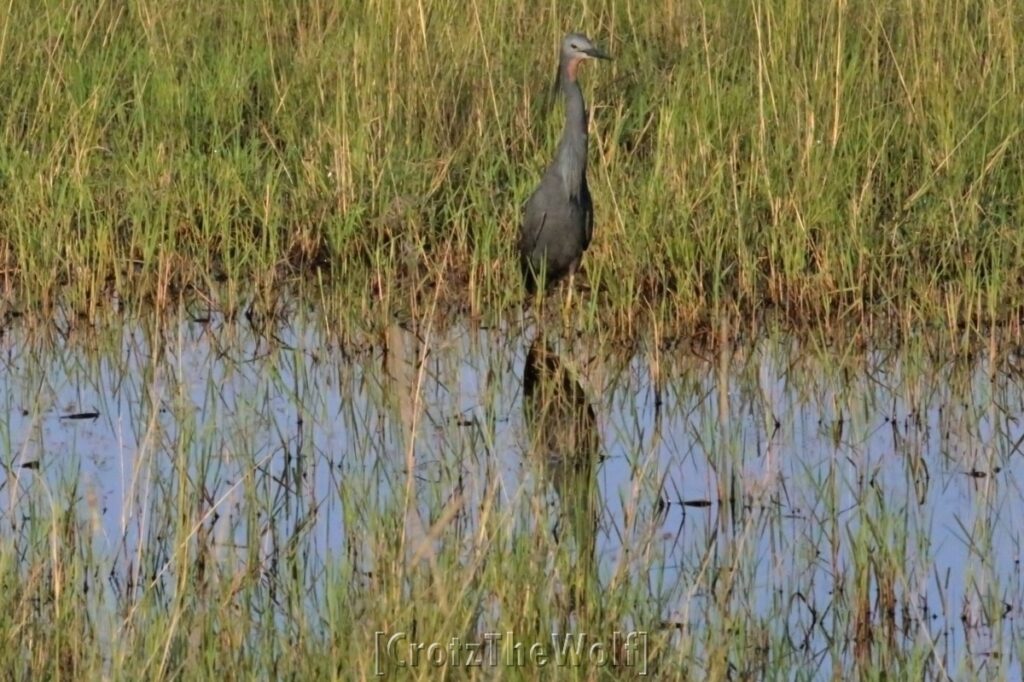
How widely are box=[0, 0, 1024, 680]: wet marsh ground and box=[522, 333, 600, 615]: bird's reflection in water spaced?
0.02 m

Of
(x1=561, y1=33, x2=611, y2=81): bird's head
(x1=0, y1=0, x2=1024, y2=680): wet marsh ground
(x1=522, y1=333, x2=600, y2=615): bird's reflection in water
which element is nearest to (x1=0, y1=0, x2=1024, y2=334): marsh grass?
(x1=0, y1=0, x2=1024, y2=680): wet marsh ground

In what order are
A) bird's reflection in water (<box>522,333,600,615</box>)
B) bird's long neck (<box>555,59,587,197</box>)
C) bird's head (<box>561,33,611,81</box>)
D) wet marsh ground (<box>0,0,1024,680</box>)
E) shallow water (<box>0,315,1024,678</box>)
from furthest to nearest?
bird's head (<box>561,33,611,81</box>) → bird's long neck (<box>555,59,587,197</box>) → shallow water (<box>0,315,1024,678</box>) → bird's reflection in water (<box>522,333,600,615</box>) → wet marsh ground (<box>0,0,1024,680</box>)

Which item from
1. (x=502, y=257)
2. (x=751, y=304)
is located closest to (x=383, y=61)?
(x=502, y=257)

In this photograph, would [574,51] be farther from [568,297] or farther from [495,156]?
[568,297]

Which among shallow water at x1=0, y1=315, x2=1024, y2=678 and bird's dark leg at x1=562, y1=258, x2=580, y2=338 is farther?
bird's dark leg at x1=562, y1=258, x2=580, y2=338

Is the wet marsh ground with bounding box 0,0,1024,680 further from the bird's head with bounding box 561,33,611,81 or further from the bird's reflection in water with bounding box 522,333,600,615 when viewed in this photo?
the bird's head with bounding box 561,33,611,81

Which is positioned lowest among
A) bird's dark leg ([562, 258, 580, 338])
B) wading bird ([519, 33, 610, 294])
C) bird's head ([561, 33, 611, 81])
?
bird's dark leg ([562, 258, 580, 338])

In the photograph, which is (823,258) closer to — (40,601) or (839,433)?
(839,433)

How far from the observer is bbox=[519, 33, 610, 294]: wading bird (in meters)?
6.22

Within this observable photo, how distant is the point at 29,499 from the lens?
4.11 metres

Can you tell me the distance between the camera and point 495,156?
23.5 ft

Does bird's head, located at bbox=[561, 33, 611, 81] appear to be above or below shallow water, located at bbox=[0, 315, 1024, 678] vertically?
above

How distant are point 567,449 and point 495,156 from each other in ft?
8.36

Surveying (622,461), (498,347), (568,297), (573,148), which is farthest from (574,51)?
(622,461)
